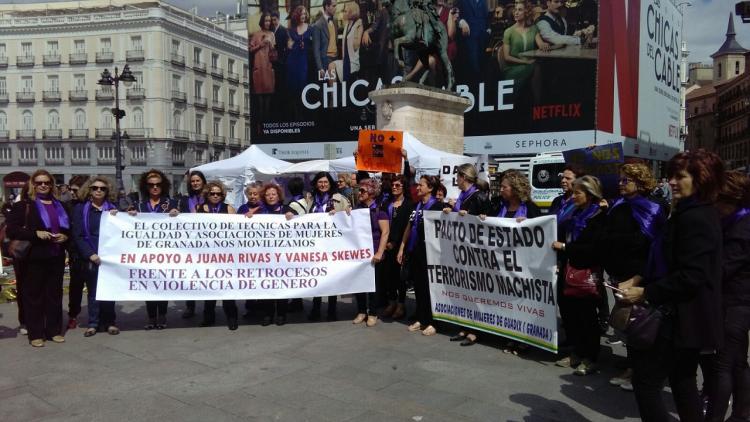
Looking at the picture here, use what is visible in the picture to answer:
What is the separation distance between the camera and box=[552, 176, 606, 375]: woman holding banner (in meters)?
4.79

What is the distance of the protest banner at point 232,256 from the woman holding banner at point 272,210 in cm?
36

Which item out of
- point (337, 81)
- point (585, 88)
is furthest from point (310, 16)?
point (585, 88)

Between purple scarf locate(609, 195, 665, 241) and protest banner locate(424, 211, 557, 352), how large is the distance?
665 mm

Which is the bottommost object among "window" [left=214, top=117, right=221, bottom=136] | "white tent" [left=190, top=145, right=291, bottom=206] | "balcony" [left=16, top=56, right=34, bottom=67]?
"white tent" [left=190, top=145, right=291, bottom=206]

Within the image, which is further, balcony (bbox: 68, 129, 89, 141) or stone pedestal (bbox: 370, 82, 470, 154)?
balcony (bbox: 68, 129, 89, 141)

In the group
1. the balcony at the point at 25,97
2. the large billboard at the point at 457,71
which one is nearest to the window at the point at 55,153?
the balcony at the point at 25,97

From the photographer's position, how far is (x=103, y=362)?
5535 millimetres

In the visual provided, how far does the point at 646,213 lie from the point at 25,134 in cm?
7325

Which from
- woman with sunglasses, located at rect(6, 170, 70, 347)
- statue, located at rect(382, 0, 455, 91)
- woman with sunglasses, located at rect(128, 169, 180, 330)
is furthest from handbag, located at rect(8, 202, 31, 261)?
statue, located at rect(382, 0, 455, 91)

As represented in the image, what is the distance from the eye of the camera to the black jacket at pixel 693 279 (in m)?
2.93

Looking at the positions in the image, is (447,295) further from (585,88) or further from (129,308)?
(585,88)

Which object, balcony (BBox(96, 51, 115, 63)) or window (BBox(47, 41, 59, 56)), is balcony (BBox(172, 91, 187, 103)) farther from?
window (BBox(47, 41, 59, 56))

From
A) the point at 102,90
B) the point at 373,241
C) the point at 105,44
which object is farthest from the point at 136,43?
the point at 373,241

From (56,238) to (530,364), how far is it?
4.82 m
